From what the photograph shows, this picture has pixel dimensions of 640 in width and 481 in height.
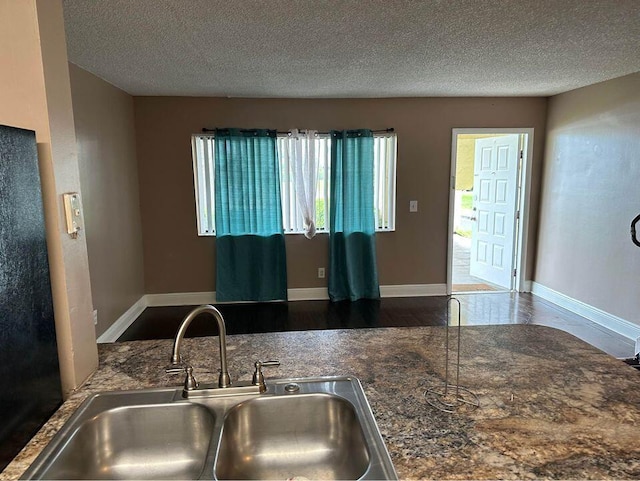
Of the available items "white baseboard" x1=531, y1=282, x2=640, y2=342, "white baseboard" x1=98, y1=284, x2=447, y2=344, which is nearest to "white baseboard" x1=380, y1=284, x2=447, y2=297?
"white baseboard" x1=98, y1=284, x2=447, y2=344

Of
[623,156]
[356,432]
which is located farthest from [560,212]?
[356,432]

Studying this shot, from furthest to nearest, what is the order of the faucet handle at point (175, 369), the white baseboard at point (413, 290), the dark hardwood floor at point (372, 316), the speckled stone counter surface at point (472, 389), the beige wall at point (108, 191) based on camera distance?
the white baseboard at point (413, 290)
the dark hardwood floor at point (372, 316)
the beige wall at point (108, 191)
the faucet handle at point (175, 369)
the speckled stone counter surface at point (472, 389)

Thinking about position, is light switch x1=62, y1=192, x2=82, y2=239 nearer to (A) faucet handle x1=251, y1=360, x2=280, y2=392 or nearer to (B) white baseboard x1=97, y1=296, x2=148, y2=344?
(A) faucet handle x1=251, y1=360, x2=280, y2=392

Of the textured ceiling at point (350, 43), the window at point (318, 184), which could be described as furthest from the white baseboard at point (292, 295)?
the textured ceiling at point (350, 43)

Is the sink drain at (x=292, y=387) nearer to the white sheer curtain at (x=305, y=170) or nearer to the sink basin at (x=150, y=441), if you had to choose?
the sink basin at (x=150, y=441)

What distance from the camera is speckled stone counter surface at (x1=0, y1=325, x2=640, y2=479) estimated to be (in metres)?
0.90

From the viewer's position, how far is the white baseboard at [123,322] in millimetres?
3629

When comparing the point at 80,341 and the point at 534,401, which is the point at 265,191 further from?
the point at 534,401

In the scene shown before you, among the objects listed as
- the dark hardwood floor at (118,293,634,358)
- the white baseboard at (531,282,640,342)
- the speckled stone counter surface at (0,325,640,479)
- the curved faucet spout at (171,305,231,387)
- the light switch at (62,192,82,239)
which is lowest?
the dark hardwood floor at (118,293,634,358)

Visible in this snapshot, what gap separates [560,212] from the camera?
15.0 feet

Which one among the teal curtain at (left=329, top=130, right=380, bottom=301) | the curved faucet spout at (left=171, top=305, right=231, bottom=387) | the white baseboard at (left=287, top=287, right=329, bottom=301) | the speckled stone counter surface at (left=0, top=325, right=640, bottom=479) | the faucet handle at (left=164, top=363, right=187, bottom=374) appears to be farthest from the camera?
the white baseboard at (left=287, top=287, right=329, bottom=301)

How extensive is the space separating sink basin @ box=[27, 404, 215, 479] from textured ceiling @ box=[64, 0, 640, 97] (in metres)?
1.93

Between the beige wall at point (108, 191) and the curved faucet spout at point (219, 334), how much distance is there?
2.61 meters

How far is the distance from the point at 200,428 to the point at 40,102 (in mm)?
972
